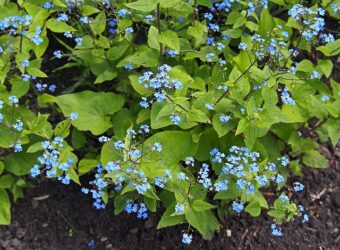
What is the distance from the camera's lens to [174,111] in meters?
3.30

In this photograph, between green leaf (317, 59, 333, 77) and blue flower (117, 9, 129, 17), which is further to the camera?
green leaf (317, 59, 333, 77)

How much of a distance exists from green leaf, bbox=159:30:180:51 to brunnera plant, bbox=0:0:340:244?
1cm

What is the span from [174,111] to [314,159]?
1.54 m

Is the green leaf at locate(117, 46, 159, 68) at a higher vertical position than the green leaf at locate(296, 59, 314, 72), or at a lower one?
higher

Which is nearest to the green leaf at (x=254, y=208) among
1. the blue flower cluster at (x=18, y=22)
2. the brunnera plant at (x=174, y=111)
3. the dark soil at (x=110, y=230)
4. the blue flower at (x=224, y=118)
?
the brunnera plant at (x=174, y=111)

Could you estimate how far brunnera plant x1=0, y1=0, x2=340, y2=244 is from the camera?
10.8 ft

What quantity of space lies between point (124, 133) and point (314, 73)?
4.70ft

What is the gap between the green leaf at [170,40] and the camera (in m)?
3.31

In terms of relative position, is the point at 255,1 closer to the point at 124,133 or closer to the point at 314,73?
the point at 314,73

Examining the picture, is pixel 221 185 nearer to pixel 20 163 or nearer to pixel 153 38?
pixel 153 38

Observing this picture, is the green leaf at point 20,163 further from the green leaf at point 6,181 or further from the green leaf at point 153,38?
the green leaf at point 153,38

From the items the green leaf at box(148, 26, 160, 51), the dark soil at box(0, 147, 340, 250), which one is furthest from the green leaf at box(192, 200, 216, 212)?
the green leaf at box(148, 26, 160, 51)

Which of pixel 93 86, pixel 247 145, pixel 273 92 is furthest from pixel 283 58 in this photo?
pixel 93 86

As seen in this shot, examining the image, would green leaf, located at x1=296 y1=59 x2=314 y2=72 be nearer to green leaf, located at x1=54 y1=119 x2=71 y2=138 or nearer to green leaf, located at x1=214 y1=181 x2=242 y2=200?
green leaf, located at x1=214 y1=181 x2=242 y2=200
